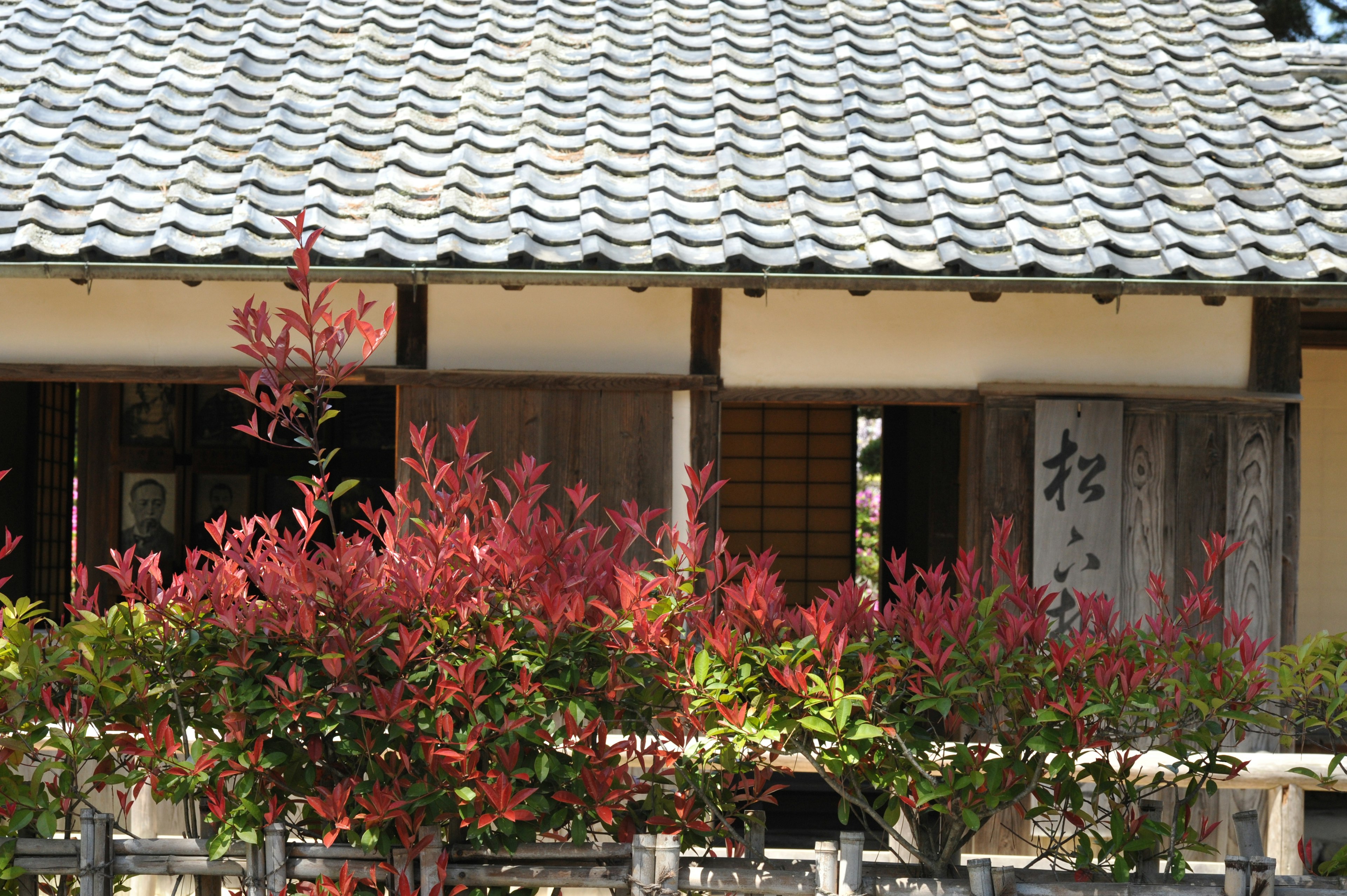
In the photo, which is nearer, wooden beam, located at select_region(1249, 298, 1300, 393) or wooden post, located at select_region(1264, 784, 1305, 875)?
wooden post, located at select_region(1264, 784, 1305, 875)

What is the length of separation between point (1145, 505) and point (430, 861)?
3.72 m

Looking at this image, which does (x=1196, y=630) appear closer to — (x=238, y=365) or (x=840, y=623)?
(x=840, y=623)

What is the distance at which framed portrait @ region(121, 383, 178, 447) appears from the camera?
809 cm

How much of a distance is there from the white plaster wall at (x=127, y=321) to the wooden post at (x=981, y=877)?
3.42 metres

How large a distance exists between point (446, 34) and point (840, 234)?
313cm

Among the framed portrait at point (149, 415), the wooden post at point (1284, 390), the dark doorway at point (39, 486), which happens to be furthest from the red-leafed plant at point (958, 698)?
the framed portrait at point (149, 415)

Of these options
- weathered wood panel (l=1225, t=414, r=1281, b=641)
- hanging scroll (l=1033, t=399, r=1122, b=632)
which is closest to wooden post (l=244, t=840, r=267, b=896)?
hanging scroll (l=1033, t=399, r=1122, b=632)

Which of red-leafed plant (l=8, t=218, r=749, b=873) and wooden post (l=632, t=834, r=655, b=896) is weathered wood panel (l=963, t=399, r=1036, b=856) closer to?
red-leafed plant (l=8, t=218, r=749, b=873)

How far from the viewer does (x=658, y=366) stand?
5.12m

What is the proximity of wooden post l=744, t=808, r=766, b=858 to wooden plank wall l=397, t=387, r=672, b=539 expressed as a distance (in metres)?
2.18

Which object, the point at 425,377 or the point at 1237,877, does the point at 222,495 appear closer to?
the point at 425,377

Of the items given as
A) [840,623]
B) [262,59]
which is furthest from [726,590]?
[262,59]

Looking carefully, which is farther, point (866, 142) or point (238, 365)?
point (866, 142)

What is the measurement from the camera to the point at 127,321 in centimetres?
512
